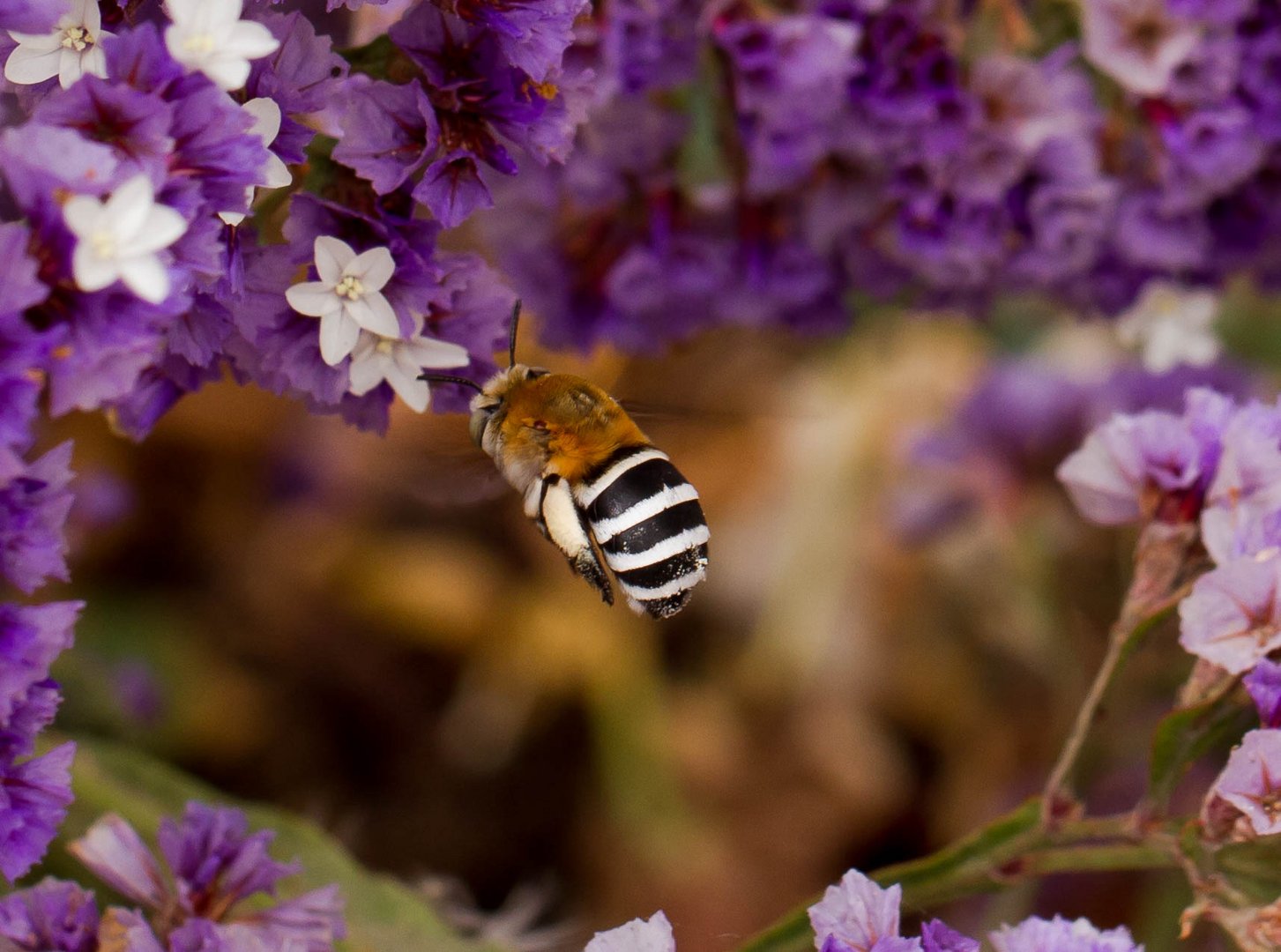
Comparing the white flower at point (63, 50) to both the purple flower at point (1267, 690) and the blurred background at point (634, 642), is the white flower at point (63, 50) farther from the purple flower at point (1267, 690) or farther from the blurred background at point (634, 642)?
the blurred background at point (634, 642)

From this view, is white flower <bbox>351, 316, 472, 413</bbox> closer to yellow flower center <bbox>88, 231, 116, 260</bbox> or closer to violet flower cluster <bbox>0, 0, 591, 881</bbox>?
violet flower cluster <bbox>0, 0, 591, 881</bbox>

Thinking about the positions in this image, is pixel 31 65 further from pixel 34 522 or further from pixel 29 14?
pixel 34 522

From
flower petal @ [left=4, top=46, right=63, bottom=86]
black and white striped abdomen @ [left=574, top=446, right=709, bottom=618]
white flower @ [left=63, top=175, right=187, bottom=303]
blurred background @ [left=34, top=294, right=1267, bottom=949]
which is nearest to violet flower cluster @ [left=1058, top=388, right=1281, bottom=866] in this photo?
black and white striped abdomen @ [left=574, top=446, right=709, bottom=618]

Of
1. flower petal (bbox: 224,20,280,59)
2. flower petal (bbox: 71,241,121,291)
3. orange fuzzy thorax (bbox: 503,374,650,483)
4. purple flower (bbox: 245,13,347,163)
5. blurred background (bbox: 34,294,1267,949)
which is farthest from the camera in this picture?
blurred background (bbox: 34,294,1267,949)

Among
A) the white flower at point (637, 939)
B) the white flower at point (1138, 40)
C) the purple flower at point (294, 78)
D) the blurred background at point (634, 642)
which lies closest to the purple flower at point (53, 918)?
the white flower at point (637, 939)

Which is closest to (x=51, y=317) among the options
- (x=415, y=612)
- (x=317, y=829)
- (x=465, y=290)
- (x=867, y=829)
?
(x=465, y=290)

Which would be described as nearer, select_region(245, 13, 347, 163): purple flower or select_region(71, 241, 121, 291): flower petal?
select_region(71, 241, 121, 291): flower petal

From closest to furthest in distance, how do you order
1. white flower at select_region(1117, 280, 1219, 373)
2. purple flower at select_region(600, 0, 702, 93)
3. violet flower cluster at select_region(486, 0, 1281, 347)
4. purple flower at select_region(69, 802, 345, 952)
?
purple flower at select_region(69, 802, 345, 952)
purple flower at select_region(600, 0, 702, 93)
violet flower cluster at select_region(486, 0, 1281, 347)
white flower at select_region(1117, 280, 1219, 373)
